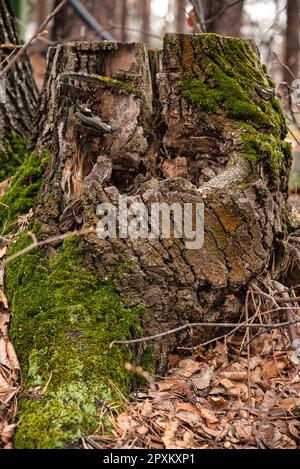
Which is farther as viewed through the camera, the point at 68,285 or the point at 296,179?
the point at 296,179

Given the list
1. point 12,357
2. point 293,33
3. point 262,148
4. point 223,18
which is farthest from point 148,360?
point 293,33

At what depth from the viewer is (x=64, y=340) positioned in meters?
2.51

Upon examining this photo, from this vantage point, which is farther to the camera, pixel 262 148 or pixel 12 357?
pixel 262 148

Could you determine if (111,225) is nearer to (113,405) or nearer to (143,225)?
(143,225)

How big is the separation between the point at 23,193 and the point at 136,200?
107 centimetres

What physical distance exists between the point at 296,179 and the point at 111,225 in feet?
12.1

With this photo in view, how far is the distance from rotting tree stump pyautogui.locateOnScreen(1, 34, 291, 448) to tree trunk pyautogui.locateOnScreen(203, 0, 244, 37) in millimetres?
4391

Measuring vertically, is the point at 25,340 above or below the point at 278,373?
above

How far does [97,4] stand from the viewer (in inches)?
487

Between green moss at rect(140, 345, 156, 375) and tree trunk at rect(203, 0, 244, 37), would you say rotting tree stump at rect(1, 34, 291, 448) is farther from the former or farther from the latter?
tree trunk at rect(203, 0, 244, 37)

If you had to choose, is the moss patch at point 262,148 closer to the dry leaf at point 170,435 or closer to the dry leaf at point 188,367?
the dry leaf at point 188,367

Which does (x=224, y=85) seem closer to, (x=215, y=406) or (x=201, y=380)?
(x=201, y=380)
